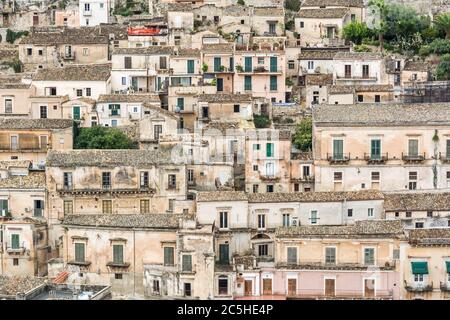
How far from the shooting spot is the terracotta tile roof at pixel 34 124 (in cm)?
2644

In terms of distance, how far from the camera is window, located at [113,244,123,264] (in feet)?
72.4

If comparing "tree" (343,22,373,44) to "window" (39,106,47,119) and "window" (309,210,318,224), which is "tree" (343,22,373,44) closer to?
"window" (39,106,47,119)

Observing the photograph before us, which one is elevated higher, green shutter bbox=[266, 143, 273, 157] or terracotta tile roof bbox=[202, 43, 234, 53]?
terracotta tile roof bbox=[202, 43, 234, 53]

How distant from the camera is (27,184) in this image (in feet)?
78.5

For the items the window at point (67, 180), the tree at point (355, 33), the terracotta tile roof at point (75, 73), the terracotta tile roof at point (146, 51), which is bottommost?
the window at point (67, 180)

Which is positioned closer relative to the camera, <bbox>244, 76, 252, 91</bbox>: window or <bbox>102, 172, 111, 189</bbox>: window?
<bbox>102, 172, 111, 189</bbox>: window

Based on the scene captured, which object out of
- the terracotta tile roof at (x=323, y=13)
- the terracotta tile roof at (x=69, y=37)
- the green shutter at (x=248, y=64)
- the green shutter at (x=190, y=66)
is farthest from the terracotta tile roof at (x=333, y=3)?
the terracotta tile roof at (x=69, y=37)

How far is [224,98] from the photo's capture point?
1089 inches

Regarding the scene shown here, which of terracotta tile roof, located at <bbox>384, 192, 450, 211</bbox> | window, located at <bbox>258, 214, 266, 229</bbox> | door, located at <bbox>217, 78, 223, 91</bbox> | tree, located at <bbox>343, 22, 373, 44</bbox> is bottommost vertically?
window, located at <bbox>258, 214, 266, 229</bbox>

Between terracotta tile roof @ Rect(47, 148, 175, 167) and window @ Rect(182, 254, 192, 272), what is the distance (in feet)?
10.5

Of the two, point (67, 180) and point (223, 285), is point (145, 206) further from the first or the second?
point (223, 285)

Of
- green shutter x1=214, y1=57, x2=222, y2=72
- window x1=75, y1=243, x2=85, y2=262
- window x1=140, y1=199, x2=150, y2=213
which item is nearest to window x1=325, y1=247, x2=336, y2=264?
window x1=140, y1=199, x2=150, y2=213

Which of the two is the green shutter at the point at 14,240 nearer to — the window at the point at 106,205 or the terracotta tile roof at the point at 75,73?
the window at the point at 106,205

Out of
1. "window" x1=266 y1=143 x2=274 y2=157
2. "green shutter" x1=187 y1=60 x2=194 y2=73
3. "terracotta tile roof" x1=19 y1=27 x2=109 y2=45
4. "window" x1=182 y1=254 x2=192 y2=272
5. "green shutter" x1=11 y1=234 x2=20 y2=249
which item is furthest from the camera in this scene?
"terracotta tile roof" x1=19 y1=27 x2=109 y2=45
